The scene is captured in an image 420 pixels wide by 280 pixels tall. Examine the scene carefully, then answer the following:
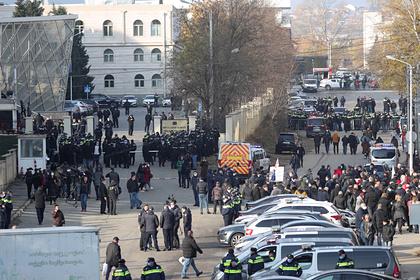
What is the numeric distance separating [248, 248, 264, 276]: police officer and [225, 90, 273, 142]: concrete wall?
3204cm

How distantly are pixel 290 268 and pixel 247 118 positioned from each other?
4355cm

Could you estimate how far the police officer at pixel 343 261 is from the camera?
23453 mm

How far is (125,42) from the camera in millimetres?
110938

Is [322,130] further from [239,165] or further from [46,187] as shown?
[46,187]

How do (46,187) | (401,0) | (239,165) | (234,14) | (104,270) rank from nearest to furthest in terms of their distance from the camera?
(104,270)
(46,187)
(239,165)
(401,0)
(234,14)

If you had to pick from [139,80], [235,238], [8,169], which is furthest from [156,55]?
[235,238]

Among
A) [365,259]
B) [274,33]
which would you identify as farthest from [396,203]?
[274,33]

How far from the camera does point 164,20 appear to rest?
111 metres

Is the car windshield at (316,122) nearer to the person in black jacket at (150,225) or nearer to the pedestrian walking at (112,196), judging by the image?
the pedestrian walking at (112,196)

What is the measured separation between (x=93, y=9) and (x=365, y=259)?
8878cm

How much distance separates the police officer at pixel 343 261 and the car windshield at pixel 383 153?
2796 centimetres

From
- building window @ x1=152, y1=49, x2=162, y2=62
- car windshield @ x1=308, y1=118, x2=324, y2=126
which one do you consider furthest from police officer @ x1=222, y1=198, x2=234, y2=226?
building window @ x1=152, y1=49, x2=162, y2=62

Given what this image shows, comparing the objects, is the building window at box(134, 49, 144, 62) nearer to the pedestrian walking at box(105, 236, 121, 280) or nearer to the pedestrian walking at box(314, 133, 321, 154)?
the pedestrian walking at box(314, 133, 321, 154)

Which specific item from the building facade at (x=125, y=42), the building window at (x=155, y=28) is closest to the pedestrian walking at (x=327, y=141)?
the building facade at (x=125, y=42)
